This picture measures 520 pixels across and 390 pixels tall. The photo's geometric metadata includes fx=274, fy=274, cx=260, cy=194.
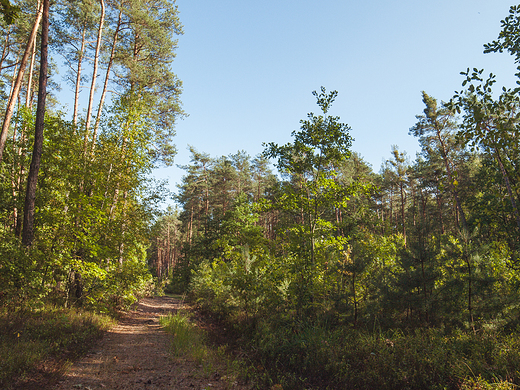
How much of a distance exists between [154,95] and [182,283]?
18.1 meters

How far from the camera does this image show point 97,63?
13.8m

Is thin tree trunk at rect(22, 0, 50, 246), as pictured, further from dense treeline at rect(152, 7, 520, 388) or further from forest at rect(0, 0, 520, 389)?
dense treeline at rect(152, 7, 520, 388)

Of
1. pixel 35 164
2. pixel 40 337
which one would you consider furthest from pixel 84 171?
pixel 40 337

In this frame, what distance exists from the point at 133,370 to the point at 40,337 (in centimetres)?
272

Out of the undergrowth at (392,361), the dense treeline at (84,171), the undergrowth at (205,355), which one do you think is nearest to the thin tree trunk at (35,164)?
the dense treeline at (84,171)

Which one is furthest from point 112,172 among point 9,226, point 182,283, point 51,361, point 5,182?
point 182,283

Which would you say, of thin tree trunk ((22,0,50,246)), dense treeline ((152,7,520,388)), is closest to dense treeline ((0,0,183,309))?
thin tree trunk ((22,0,50,246))

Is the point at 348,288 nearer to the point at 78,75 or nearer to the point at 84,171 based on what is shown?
the point at 84,171

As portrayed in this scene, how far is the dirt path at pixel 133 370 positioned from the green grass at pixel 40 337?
48cm

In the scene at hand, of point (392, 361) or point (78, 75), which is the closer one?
point (392, 361)

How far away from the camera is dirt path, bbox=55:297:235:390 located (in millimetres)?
5340

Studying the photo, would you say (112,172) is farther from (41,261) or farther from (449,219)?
(449,219)

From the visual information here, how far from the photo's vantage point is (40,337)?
6.75 metres

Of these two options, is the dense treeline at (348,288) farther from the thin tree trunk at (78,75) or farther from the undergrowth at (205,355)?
the thin tree trunk at (78,75)
